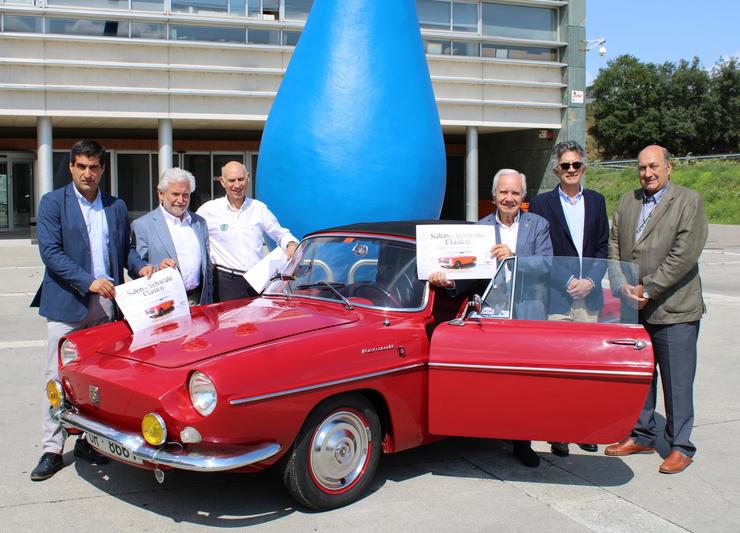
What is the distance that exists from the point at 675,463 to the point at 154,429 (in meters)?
2.92

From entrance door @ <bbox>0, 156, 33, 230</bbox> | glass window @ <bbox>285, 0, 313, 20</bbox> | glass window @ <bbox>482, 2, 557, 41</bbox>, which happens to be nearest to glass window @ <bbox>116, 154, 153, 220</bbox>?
entrance door @ <bbox>0, 156, 33, 230</bbox>

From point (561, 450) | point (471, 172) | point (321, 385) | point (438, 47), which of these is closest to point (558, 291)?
point (561, 450)

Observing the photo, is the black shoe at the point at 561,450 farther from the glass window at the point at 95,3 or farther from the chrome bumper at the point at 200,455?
the glass window at the point at 95,3

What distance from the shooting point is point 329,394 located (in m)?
3.76

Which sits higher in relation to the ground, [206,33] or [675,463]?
[206,33]

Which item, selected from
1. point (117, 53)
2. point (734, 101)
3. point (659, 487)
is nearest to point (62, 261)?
point (659, 487)

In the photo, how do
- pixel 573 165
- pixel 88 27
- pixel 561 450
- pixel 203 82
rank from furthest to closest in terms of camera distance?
pixel 203 82, pixel 88 27, pixel 573 165, pixel 561 450

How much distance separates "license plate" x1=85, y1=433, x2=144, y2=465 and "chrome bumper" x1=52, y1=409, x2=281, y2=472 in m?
0.04

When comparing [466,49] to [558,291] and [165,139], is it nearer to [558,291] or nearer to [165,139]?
[165,139]

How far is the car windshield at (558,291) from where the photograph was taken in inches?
167

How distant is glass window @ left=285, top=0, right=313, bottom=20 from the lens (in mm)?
20531

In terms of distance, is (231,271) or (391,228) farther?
(231,271)

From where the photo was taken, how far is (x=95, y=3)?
19.1 metres

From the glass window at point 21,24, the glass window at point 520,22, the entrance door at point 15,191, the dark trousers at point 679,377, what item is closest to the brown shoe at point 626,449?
the dark trousers at point 679,377
